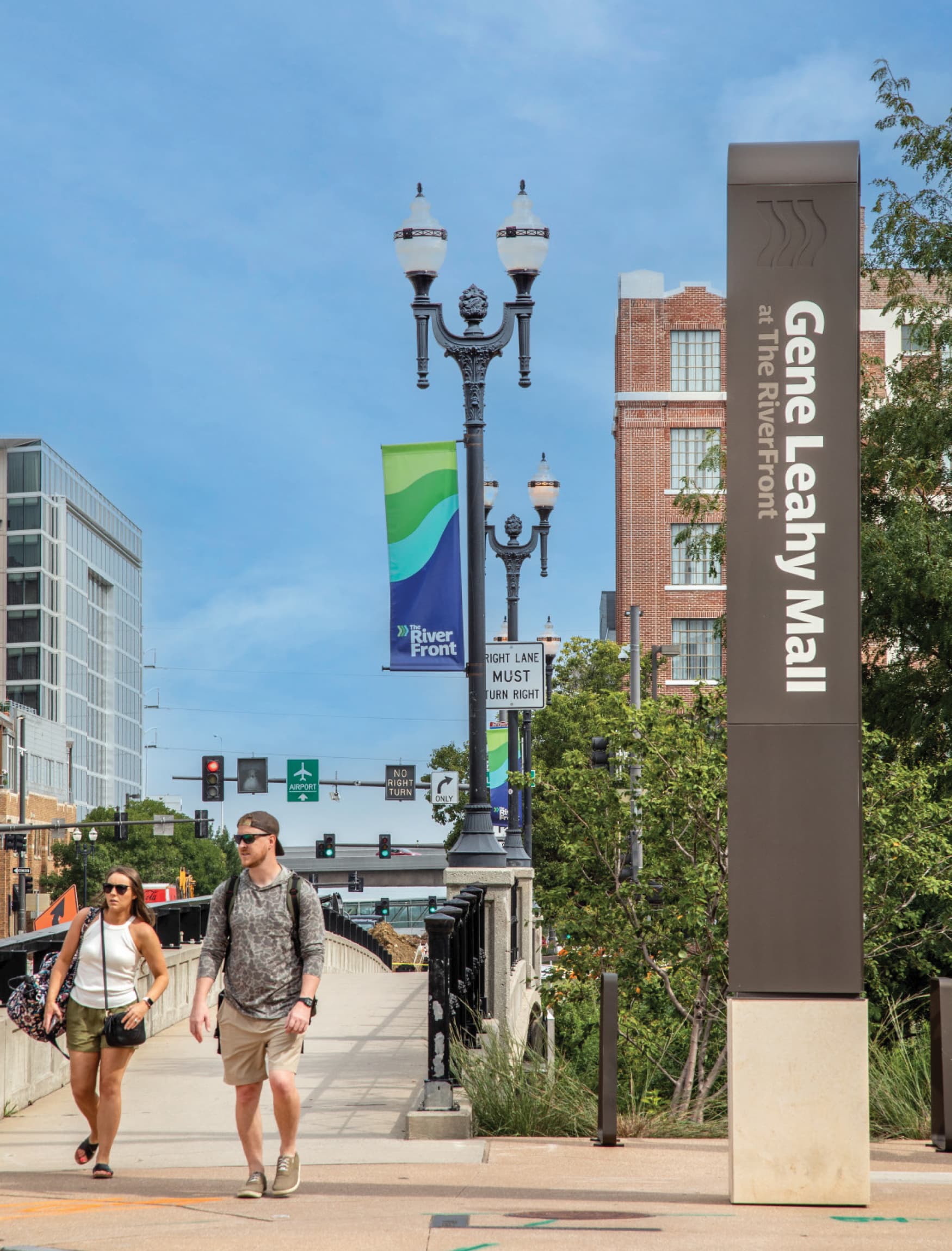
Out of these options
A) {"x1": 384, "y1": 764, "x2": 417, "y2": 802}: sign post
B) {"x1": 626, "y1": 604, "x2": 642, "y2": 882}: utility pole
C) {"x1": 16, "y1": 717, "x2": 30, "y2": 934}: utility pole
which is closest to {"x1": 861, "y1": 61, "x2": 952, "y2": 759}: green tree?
{"x1": 626, "y1": 604, "x2": 642, "y2": 882}: utility pole

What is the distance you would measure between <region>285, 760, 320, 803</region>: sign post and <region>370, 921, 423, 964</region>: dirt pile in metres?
16.0

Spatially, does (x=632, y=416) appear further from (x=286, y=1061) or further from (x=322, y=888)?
(x=322, y=888)

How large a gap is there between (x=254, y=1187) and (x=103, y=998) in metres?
1.41

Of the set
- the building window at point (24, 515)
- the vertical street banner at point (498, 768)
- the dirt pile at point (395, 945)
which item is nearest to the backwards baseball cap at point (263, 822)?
the vertical street banner at point (498, 768)

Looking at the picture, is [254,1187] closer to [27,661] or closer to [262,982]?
[262,982]

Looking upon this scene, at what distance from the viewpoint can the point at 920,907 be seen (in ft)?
53.1

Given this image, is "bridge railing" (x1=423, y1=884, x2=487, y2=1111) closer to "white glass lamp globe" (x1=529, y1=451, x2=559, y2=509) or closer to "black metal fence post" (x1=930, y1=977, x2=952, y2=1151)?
"black metal fence post" (x1=930, y1=977, x2=952, y2=1151)

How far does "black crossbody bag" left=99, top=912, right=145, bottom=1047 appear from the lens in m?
7.90

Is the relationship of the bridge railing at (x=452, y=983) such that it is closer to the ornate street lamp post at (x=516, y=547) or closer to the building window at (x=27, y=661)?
the ornate street lamp post at (x=516, y=547)

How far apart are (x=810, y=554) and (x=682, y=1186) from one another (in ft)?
10.5

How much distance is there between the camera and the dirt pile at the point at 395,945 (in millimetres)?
78250

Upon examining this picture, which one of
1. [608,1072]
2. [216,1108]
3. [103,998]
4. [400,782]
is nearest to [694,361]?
[400,782]

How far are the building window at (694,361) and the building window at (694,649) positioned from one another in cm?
891

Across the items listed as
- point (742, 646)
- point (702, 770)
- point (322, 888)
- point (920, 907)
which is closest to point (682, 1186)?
point (742, 646)
